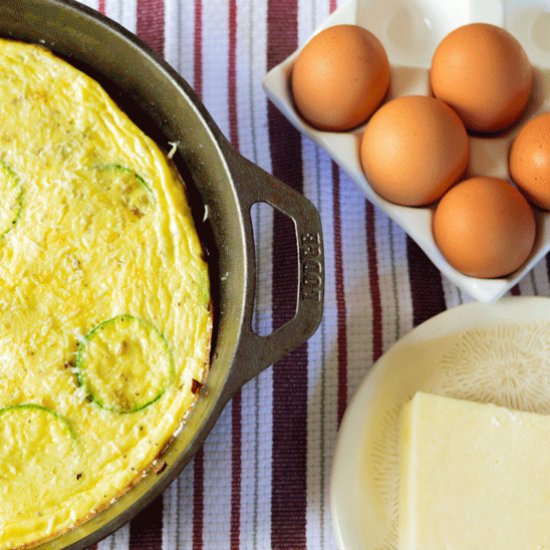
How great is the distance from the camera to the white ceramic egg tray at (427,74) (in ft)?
5.45

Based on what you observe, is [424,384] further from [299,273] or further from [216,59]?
[216,59]

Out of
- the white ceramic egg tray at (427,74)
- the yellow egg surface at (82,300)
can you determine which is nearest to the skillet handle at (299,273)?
the yellow egg surface at (82,300)

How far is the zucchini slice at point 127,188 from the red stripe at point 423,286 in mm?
639

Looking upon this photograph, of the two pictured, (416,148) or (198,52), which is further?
(198,52)

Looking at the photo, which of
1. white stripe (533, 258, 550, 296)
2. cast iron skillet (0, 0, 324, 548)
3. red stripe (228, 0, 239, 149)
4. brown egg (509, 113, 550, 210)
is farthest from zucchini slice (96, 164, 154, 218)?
white stripe (533, 258, 550, 296)

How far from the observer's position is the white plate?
1.66m

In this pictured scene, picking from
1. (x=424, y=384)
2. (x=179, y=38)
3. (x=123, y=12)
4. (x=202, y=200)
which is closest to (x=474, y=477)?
(x=424, y=384)

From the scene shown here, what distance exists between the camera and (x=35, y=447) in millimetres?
1459

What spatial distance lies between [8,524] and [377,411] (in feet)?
2.58

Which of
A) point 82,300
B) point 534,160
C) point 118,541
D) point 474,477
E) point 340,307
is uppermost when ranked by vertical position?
point 534,160

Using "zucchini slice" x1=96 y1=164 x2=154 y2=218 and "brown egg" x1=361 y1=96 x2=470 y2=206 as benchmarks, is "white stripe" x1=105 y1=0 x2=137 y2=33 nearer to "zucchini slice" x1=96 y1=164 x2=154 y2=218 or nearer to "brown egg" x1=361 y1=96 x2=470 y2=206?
"zucchini slice" x1=96 y1=164 x2=154 y2=218

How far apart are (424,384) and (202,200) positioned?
25.4 inches

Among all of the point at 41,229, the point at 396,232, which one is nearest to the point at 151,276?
the point at 41,229

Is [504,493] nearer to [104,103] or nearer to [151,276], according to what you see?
[151,276]
